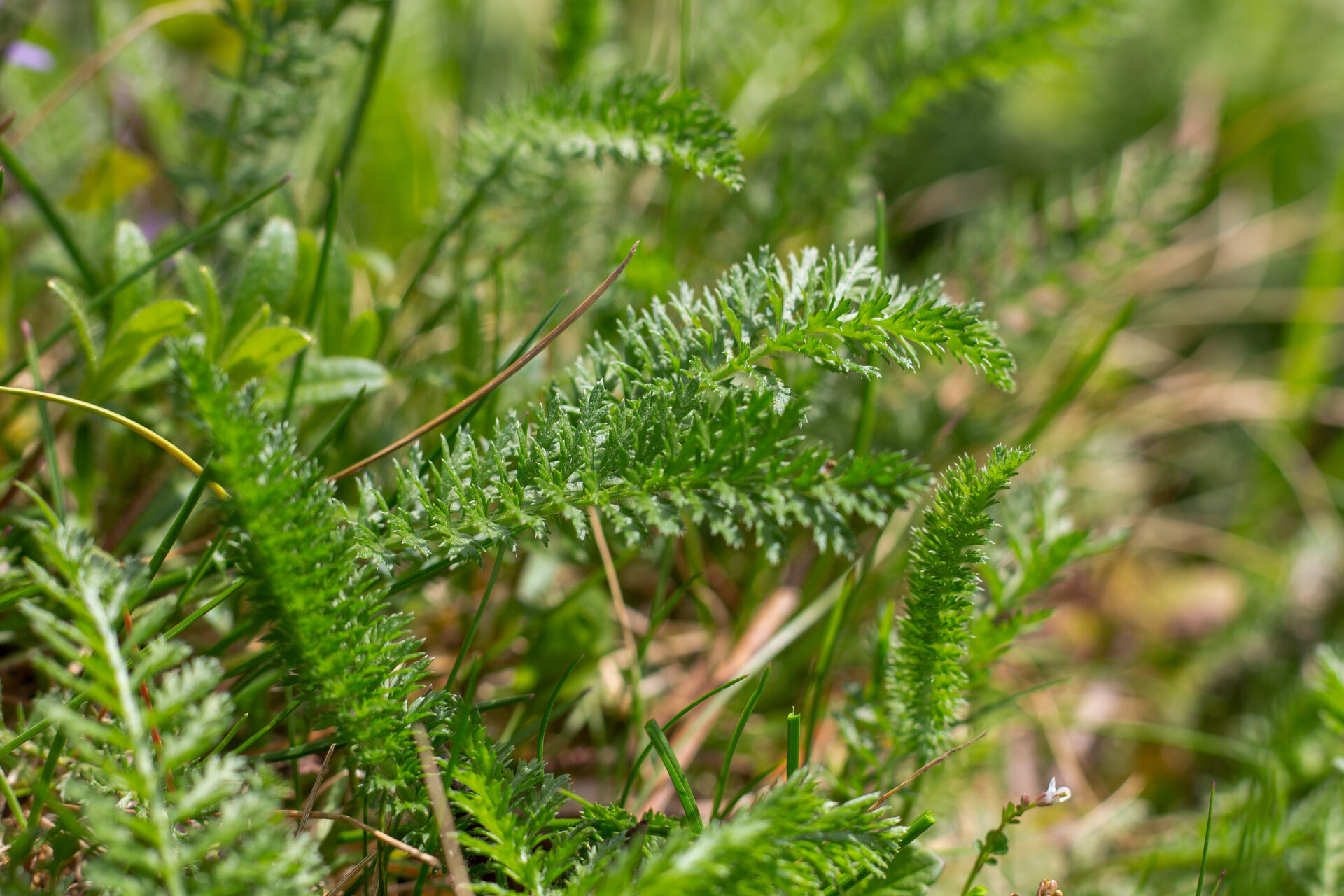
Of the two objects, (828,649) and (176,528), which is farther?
(828,649)

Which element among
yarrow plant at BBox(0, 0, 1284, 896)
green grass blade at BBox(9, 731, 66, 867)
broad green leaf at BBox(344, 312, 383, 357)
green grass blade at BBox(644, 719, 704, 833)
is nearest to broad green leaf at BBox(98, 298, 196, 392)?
yarrow plant at BBox(0, 0, 1284, 896)

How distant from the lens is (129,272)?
116cm

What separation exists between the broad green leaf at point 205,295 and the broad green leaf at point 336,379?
111 millimetres

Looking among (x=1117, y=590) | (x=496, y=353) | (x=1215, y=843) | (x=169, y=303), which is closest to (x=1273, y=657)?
(x=1117, y=590)

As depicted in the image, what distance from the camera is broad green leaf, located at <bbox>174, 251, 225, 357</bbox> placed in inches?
42.8

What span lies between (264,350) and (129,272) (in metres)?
0.23

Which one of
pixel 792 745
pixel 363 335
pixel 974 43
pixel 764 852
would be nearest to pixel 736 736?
pixel 792 745

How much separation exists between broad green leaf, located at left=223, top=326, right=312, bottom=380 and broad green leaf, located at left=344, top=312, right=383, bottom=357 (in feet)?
0.45

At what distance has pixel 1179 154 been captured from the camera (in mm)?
1733

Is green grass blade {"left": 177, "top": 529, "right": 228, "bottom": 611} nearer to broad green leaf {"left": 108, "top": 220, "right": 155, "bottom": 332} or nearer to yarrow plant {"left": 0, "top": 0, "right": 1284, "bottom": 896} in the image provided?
yarrow plant {"left": 0, "top": 0, "right": 1284, "bottom": 896}

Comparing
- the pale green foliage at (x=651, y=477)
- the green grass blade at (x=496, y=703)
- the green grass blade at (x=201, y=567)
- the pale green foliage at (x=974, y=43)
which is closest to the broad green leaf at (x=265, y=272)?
the green grass blade at (x=201, y=567)

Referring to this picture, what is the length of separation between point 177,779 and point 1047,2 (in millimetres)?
1679

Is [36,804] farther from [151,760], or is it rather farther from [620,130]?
[620,130]

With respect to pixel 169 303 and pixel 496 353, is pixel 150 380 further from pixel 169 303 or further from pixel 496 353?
pixel 496 353
